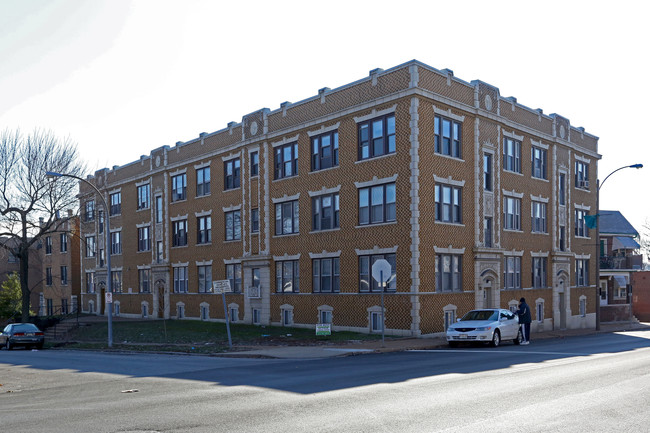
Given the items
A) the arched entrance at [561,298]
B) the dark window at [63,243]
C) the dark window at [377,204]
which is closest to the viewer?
the dark window at [377,204]

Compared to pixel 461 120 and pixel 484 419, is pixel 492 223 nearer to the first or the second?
pixel 461 120

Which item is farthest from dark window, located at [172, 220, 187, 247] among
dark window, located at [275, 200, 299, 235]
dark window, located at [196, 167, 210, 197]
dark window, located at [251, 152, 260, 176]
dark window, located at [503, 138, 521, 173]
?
dark window, located at [503, 138, 521, 173]

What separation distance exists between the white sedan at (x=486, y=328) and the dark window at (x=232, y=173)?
18905 mm

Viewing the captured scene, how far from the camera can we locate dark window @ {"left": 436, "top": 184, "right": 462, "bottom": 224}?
29.6 m

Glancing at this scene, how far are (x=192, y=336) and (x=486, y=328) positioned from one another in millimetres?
14689

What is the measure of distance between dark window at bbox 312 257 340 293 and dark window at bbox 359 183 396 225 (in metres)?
2.95

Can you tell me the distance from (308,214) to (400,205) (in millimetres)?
6546

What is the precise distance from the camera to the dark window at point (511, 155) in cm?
3455

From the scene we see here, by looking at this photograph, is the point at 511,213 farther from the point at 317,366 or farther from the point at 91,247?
the point at 91,247

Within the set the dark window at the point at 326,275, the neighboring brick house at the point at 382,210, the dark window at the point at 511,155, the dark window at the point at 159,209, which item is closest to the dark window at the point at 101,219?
the neighboring brick house at the point at 382,210

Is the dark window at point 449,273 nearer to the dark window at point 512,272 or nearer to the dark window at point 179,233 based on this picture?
the dark window at point 512,272

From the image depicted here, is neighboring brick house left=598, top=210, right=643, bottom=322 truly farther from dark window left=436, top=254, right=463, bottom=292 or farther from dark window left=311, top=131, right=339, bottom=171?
dark window left=311, top=131, right=339, bottom=171

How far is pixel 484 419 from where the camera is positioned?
365 inches

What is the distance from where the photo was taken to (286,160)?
3553 centimetres
